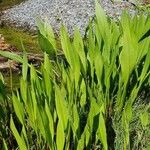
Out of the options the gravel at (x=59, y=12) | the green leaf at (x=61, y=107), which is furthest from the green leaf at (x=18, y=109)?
the gravel at (x=59, y=12)

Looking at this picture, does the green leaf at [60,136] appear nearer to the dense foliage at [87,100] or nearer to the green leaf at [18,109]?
the dense foliage at [87,100]

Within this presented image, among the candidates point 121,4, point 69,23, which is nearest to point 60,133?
point 69,23

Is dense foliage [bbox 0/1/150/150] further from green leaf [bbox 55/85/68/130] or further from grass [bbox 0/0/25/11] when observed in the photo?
grass [bbox 0/0/25/11]

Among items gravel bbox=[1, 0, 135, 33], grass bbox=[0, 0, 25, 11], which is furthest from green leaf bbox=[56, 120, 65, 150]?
grass bbox=[0, 0, 25, 11]

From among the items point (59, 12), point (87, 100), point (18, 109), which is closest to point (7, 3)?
point (59, 12)

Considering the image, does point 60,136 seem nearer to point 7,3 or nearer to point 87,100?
point 87,100

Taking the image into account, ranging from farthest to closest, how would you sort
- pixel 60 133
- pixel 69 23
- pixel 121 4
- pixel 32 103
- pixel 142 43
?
pixel 121 4 → pixel 69 23 → pixel 142 43 → pixel 32 103 → pixel 60 133

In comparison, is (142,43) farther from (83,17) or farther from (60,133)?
(83,17)
